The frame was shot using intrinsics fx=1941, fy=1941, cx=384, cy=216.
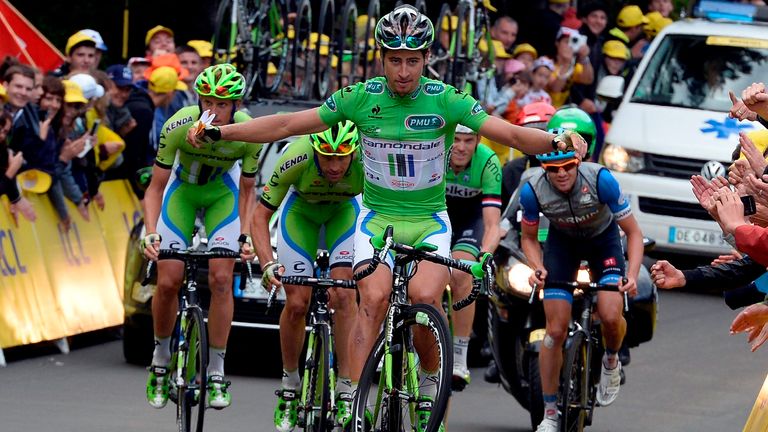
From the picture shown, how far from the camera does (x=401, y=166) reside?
9.88 metres

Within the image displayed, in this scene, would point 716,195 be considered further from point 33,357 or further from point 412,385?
point 33,357

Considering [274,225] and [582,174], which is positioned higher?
[582,174]

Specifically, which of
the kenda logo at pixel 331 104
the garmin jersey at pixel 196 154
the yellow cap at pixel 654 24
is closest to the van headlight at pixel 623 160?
the yellow cap at pixel 654 24

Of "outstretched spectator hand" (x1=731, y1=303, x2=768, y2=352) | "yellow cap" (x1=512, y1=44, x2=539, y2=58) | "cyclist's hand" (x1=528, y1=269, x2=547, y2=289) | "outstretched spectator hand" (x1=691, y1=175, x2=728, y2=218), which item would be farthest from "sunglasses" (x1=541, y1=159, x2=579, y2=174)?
"yellow cap" (x1=512, y1=44, x2=539, y2=58)

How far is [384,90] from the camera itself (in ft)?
32.2

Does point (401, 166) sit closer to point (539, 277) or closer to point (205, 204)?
point (539, 277)

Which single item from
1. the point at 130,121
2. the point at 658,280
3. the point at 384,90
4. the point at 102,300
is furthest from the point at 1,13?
the point at 658,280

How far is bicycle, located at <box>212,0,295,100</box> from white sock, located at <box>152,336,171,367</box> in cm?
543

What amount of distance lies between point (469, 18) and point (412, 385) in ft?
36.4

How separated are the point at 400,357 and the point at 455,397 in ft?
14.9

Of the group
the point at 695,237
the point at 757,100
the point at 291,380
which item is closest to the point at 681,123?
the point at 695,237

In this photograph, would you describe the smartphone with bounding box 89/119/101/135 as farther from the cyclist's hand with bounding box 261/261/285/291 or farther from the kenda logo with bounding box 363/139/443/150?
the kenda logo with bounding box 363/139/443/150

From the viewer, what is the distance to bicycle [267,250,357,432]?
10.6 meters

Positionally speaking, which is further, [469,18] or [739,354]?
[469,18]
